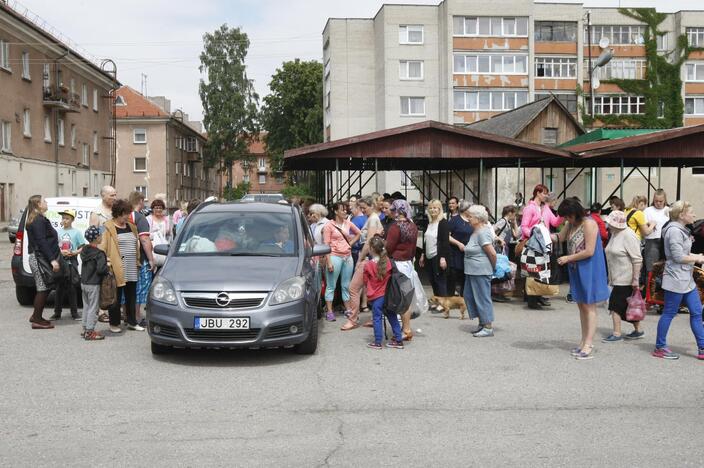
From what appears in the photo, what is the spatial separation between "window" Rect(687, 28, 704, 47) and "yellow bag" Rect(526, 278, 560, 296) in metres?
62.0

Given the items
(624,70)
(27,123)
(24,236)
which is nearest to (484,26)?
(624,70)

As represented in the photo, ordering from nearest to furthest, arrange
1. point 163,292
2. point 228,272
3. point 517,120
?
point 163,292 < point 228,272 < point 517,120

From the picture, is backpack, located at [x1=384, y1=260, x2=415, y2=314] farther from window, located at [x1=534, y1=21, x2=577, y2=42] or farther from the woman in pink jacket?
window, located at [x1=534, y1=21, x2=577, y2=42]

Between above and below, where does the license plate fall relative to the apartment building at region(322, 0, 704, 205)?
below

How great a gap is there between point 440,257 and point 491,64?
175 feet

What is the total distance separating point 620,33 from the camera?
6581cm

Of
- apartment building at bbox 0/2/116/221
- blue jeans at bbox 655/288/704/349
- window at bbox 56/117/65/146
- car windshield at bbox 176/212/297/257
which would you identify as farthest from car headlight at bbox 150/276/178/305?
window at bbox 56/117/65/146

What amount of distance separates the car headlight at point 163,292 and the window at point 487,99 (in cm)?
5562

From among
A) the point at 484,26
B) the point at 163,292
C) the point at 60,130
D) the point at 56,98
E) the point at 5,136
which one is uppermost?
the point at 484,26

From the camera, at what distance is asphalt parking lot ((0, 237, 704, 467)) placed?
5.21 meters

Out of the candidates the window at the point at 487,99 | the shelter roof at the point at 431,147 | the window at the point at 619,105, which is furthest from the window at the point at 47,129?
the window at the point at 619,105

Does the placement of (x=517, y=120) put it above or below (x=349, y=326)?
above

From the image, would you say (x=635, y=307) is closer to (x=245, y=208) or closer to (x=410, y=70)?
(x=245, y=208)

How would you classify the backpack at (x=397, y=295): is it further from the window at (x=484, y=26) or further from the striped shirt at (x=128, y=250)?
the window at (x=484, y=26)
